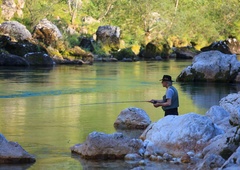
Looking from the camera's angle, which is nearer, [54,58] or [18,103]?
[18,103]

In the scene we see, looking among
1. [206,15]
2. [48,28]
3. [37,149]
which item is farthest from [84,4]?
[37,149]

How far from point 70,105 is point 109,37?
49.2m

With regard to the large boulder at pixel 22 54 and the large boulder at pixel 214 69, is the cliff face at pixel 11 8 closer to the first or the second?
the large boulder at pixel 22 54

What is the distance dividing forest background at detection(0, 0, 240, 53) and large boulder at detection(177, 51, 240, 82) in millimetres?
31468

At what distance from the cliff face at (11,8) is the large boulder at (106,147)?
184 feet

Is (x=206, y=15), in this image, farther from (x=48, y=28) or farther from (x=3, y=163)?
(x=3, y=163)

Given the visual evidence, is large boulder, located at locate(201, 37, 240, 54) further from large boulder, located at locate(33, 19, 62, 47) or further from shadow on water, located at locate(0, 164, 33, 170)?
shadow on water, located at locate(0, 164, 33, 170)

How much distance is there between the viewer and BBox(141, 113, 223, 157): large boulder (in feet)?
43.0

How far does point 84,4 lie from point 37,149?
8017cm

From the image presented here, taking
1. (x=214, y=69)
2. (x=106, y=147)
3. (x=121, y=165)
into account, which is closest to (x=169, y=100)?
(x=106, y=147)

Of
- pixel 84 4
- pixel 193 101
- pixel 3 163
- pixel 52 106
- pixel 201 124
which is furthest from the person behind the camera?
pixel 84 4

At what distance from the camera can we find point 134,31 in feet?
277

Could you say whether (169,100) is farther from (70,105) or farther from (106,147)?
(70,105)

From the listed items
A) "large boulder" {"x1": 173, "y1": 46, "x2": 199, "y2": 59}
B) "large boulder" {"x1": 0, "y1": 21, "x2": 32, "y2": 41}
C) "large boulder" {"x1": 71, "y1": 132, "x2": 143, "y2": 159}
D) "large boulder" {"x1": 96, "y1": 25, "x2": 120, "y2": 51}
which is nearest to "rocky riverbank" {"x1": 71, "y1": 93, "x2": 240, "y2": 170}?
"large boulder" {"x1": 71, "y1": 132, "x2": 143, "y2": 159}
